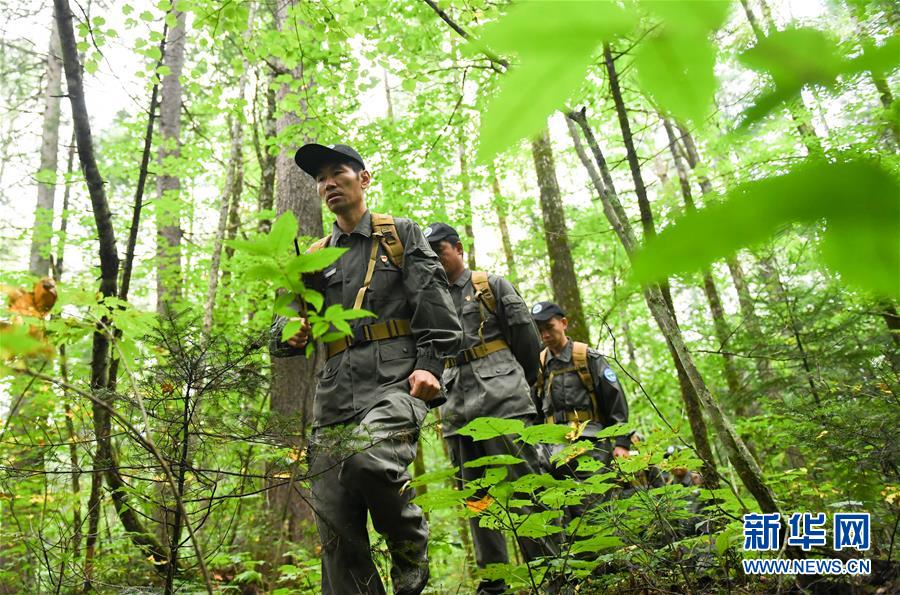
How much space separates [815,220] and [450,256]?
4.05 meters

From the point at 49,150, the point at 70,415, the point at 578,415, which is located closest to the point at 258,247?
the point at 70,415

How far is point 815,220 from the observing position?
46 cm

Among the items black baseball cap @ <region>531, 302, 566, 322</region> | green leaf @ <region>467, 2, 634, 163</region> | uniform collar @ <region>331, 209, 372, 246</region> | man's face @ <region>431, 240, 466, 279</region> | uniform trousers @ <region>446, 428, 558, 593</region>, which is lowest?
uniform trousers @ <region>446, 428, 558, 593</region>

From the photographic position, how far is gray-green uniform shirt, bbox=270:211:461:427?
2.94m

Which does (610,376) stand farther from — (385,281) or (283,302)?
(283,302)

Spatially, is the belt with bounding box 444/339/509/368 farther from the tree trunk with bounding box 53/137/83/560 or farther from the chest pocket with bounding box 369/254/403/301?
the tree trunk with bounding box 53/137/83/560

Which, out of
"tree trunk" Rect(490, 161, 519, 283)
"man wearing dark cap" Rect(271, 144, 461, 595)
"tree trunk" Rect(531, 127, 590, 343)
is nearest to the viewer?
"man wearing dark cap" Rect(271, 144, 461, 595)

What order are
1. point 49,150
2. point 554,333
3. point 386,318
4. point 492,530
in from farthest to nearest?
point 49,150
point 554,333
point 492,530
point 386,318

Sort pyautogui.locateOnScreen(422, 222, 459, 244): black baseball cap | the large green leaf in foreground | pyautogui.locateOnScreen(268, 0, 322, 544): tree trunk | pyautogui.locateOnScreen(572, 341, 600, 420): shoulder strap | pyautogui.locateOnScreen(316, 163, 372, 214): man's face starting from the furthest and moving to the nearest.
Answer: pyautogui.locateOnScreen(268, 0, 322, 544): tree trunk → pyautogui.locateOnScreen(572, 341, 600, 420): shoulder strap → pyautogui.locateOnScreen(422, 222, 459, 244): black baseball cap → pyautogui.locateOnScreen(316, 163, 372, 214): man's face → the large green leaf in foreground

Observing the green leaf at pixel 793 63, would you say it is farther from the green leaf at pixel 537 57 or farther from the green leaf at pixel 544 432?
the green leaf at pixel 544 432

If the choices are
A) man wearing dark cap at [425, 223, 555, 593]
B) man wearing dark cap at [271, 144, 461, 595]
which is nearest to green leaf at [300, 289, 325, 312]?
man wearing dark cap at [271, 144, 461, 595]

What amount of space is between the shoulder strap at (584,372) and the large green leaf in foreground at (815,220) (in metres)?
4.53

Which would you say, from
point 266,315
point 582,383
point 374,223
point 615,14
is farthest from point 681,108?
point 266,315

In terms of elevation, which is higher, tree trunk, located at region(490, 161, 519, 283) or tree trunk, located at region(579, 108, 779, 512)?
tree trunk, located at region(490, 161, 519, 283)
